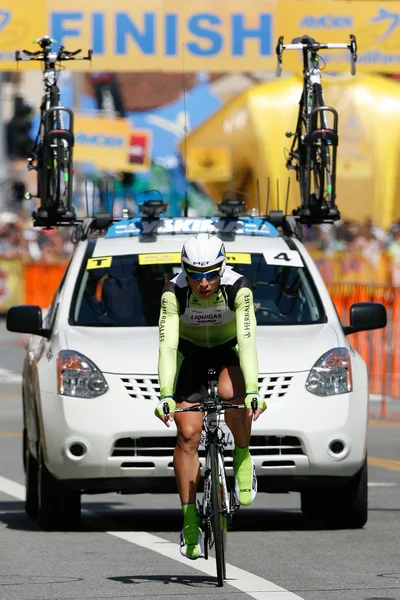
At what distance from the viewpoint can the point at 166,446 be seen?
11.1 m

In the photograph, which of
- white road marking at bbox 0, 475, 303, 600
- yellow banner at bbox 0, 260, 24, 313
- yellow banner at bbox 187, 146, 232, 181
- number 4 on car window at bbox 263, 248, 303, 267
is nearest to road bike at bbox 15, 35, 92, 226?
number 4 on car window at bbox 263, 248, 303, 267

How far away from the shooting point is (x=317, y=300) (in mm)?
12188

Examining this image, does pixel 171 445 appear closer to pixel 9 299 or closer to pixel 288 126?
pixel 9 299

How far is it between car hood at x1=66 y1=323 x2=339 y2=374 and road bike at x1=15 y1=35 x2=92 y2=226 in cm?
194

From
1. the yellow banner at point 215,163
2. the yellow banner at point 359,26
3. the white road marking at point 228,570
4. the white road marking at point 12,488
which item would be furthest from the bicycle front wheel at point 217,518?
the yellow banner at point 215,163

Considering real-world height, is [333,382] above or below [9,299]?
above

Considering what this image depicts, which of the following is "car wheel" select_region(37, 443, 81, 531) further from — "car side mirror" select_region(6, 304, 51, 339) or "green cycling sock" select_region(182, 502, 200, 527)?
"green cycling sock" select_region(182, 502, 200, 527)

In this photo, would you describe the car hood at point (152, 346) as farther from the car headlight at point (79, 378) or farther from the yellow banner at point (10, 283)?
the yellow banner at point (10, 283)

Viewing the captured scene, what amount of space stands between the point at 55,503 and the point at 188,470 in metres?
2.15

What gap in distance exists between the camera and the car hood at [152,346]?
11.2m

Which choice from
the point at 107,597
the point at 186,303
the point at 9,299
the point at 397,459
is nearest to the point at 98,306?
the point at 186,303

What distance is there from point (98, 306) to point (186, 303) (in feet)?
8.27

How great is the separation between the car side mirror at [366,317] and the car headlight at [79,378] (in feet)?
5.40

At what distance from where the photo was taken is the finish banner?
2883 centimetres
